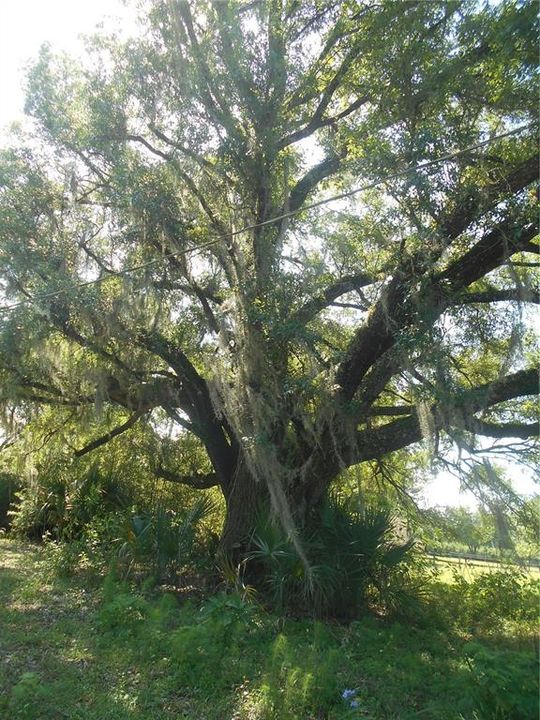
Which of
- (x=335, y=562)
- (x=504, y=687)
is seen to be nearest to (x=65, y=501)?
(x=335, y=562)

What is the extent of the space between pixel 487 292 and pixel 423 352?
1.68 meters

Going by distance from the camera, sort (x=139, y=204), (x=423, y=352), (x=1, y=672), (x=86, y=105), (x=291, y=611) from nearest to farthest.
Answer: (x=1, y=672), (x=423, y=352), (x=291, y=611), (x=139, y=204), (x=86, y=105)

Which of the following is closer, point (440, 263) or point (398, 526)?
point (440, 263)

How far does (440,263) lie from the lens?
6891 millimetres

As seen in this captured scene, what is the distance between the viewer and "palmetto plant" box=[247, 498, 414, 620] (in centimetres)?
728

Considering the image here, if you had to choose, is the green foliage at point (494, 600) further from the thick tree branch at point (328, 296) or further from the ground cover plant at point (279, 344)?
the thick tree branch at point (328, 296)

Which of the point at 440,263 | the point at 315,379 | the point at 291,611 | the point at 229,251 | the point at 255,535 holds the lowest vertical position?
the point at 291,611

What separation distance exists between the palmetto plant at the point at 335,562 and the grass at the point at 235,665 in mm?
403

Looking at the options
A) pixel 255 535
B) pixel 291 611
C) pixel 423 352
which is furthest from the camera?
pixel 255 535

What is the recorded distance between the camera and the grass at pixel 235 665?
4.23m

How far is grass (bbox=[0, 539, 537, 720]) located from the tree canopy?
1.74 metres

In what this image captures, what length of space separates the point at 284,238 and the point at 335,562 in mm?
4485

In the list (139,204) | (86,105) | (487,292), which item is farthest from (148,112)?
(487,292)

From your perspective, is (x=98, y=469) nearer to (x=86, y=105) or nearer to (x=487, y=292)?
(x=86, y=105)
